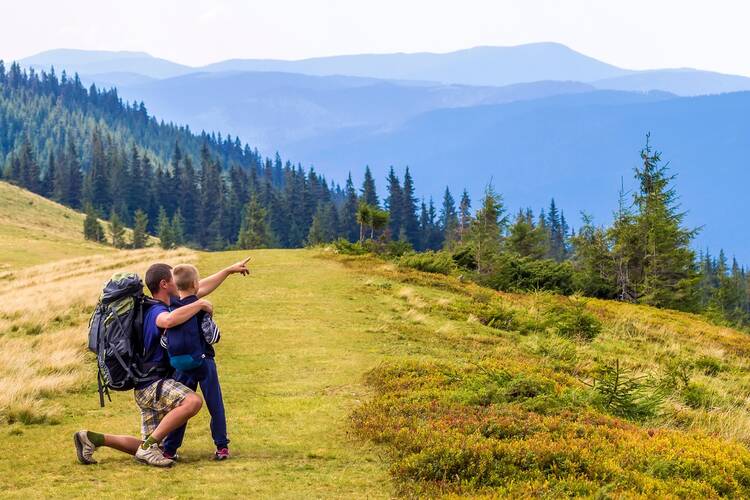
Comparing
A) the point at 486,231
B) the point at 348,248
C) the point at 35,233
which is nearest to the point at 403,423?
the point at 348,248

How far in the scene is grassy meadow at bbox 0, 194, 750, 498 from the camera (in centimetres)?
707

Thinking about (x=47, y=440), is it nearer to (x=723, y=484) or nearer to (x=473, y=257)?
(x=723, y=484)

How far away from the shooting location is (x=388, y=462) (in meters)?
7.87

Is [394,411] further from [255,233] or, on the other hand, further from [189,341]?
[255,233]

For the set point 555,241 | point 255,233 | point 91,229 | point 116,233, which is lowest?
point 555,241

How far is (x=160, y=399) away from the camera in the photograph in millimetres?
7562

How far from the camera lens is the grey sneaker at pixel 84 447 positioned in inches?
295

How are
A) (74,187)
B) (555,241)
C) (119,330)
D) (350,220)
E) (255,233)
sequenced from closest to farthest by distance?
(119,330), (255,233), (350,220), (555,241), (74,187)

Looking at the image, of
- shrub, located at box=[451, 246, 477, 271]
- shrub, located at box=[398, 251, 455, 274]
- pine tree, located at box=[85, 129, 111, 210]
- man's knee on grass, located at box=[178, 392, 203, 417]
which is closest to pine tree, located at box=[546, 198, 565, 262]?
shrub, located at box=[451, 246, 477, 271]

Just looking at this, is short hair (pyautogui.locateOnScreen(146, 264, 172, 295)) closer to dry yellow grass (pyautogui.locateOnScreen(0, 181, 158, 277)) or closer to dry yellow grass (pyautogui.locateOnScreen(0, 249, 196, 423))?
dry yellow grass (pyautogui.locateOnScreen(0, 249, 196, 423))

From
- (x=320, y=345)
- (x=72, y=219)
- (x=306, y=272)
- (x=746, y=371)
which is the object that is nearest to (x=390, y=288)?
(x=306, y=272)

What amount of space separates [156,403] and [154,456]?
0.57 metres

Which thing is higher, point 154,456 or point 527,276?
point 154,456

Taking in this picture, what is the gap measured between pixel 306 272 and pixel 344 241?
10611 millimetres
